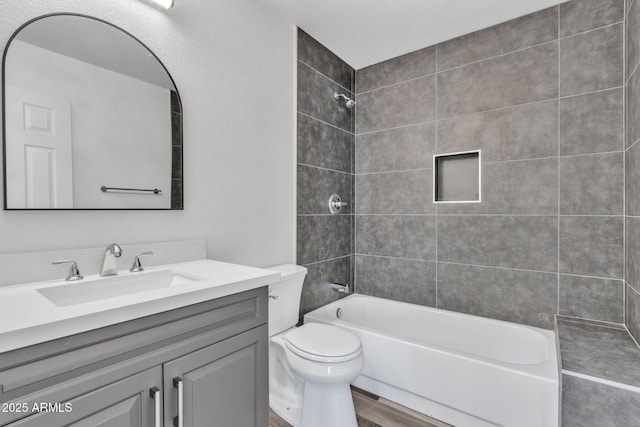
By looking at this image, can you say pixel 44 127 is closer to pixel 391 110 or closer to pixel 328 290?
pixel 328 290

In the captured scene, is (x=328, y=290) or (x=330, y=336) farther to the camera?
(x=328, y=290)

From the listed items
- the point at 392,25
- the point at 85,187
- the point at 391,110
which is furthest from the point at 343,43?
the point at 85,187

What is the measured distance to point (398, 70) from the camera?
261 cm

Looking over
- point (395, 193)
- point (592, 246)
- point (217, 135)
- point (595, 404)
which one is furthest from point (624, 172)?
point (217, 135)

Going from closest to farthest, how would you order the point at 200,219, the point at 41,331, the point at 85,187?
the point at 41,331
the point at 85,187
the point at 200,219

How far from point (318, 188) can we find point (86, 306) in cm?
181

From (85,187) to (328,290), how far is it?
5.95 feet

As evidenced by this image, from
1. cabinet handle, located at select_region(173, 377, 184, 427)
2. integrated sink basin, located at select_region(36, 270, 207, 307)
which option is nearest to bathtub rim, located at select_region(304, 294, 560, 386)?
integrated sink basin, located at select_region(36, 270, 207, 307)

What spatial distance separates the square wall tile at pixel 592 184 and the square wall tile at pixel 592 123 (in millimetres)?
57

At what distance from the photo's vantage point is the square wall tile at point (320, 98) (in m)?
2.25

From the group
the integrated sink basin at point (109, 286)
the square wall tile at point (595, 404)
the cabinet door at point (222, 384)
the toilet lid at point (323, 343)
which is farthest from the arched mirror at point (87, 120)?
the square wall tile at point (595, 404)

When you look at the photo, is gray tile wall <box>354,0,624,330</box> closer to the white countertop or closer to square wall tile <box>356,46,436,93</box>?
square wall tile <box>356,46,436,93</box>

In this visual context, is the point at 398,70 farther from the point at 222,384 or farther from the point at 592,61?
the point at 222,384

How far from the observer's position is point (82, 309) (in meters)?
0.73
